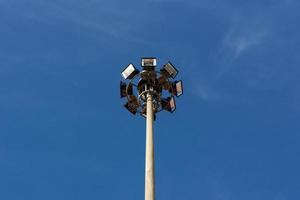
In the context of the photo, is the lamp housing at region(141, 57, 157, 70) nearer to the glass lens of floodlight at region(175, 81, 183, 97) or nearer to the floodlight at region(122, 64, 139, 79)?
the floodlight at region(122, 64, 139, 79)

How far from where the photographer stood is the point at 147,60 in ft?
97.6

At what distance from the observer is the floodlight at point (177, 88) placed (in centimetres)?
3036

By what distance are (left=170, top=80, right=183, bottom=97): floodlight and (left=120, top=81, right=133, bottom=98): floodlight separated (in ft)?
6.75

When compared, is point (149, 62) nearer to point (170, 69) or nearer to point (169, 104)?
point (170, 69)

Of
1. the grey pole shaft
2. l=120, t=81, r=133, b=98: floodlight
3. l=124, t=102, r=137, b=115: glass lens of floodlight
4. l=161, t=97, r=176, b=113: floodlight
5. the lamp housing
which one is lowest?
the grey pole shaft

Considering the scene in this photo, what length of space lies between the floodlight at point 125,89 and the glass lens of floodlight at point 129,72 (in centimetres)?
41

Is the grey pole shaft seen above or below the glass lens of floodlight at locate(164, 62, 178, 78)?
below

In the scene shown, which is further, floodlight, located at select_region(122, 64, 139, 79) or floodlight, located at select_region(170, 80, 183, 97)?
floodlight, located at select_region(122, 64, 139, 79)

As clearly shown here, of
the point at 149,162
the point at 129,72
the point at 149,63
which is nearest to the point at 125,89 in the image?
the point at 129,72

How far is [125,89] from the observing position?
30.4m

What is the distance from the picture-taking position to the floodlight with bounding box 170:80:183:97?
1195 inches

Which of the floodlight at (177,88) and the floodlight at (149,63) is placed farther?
the floodlight at (177,88)

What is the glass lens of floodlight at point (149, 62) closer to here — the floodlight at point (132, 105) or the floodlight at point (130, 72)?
the floodlight at point (130, 72)

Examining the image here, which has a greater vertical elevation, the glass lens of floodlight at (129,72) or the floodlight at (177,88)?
the glass lens of floodlight at (129,72)
